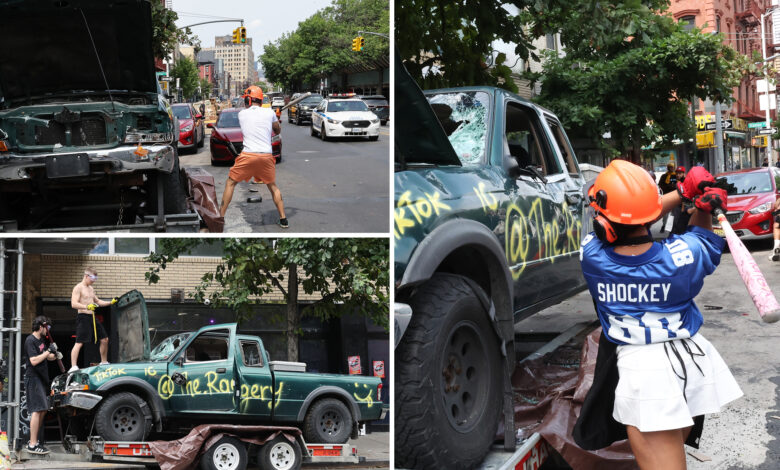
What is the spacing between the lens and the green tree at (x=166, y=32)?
23.2 feet

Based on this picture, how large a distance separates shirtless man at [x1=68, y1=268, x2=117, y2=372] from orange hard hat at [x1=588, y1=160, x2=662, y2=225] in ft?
8.21

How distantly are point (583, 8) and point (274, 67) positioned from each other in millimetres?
10118

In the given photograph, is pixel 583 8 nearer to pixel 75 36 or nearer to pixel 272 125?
pixel 272 125

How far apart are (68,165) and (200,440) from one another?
2.85m

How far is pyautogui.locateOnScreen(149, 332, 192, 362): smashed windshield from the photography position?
4.88 m

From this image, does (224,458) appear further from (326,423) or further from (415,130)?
(415,130)

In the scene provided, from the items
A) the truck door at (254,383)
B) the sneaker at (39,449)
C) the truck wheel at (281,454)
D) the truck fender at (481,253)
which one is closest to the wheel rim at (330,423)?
the truck wheel at (281,454)

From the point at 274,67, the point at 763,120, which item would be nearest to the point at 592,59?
the point at 274,67

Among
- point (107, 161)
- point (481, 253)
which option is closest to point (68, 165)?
point (107, 161)

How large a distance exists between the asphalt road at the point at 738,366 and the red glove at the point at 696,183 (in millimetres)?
1877

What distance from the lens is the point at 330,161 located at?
1250 cm

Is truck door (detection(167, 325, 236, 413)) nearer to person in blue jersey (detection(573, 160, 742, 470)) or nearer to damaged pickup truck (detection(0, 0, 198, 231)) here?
damaged pickup truck (detection(0, 0, 198, 231))

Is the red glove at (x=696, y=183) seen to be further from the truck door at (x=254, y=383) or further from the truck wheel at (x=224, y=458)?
the truck wheel at (x=224, y=458)

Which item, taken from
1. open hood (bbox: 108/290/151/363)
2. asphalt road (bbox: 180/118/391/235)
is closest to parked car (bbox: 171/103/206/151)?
asphalt road (bbox: 180/118/391/235)
